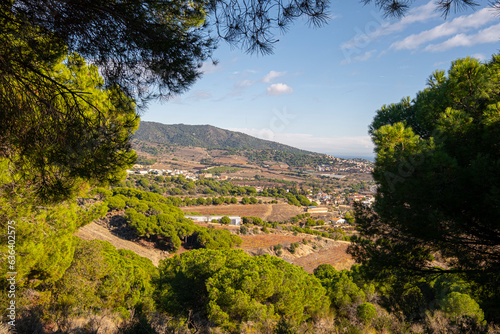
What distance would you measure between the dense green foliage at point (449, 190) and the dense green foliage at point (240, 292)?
3.96m

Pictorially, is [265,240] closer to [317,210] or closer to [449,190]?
[317,210]

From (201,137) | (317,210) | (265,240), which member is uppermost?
(201,137)

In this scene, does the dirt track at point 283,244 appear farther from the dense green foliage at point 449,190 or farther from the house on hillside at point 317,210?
the dense green foliage at point 449,190

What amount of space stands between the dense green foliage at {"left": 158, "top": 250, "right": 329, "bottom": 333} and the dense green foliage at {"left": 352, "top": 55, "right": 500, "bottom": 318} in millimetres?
3961

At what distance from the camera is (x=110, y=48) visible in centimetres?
282

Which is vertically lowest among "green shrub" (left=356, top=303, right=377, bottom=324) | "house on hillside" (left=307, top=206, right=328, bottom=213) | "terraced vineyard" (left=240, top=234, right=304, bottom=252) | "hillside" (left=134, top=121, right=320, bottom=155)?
"house on hillside" (left=307, top=206, right=328, bottom=213)

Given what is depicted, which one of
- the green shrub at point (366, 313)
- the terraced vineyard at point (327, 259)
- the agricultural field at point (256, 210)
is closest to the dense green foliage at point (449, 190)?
the green shrub at point (366, 313)

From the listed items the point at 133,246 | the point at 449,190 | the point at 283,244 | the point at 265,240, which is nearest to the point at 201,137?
the point at 265,240

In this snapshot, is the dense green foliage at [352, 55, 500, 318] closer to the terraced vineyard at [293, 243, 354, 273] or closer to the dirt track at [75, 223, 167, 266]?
the terraced vineyard at [293, 243, 354, 273]

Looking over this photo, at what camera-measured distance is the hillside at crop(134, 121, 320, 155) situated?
5246 inches

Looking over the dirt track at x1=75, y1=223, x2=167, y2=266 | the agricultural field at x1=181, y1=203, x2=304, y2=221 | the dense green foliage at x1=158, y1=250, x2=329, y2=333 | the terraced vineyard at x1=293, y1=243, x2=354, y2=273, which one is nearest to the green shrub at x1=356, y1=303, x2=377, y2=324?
the dense green foliage at x1=158, y1=250, x2=329, y2=333

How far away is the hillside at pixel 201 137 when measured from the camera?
437ft

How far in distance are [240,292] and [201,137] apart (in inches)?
5680

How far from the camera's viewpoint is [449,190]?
2.53 m
